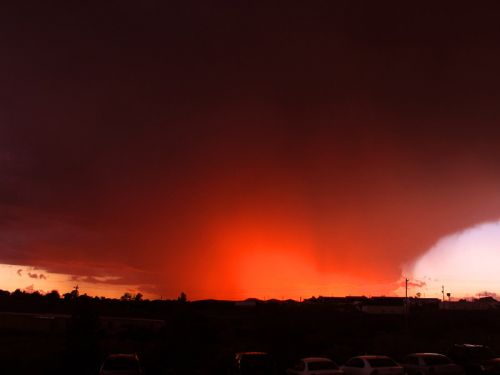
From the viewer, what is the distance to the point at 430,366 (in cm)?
2792

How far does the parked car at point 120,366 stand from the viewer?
24.1 m

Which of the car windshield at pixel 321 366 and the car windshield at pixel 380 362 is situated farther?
the car windshield at pixel 380 362

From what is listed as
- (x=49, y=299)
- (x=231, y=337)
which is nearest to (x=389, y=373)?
(x=231, y=337)

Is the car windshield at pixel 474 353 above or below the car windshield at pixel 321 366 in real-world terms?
above

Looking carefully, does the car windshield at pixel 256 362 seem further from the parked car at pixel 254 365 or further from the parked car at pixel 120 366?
the parked car at pixel 120 366

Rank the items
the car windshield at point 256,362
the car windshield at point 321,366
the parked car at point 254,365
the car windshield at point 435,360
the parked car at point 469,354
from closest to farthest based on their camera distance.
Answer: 1. the car windshield at point 321,366
2. the parked car at point 254,365
3. the car windshield at point 256,362
4. the car windshield at point 435,360
5. the parked car at point 469,354

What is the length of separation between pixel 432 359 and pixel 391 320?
255 ft

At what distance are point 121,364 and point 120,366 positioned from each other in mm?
161

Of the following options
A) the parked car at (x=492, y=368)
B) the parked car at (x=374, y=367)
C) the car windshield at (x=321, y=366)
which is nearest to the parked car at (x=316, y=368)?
the car windshield at (x=321, y=366)

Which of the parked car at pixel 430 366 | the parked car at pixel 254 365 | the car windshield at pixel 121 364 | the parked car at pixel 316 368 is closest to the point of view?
the car windshield at pixel 121 364

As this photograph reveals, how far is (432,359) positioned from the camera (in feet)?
93.4

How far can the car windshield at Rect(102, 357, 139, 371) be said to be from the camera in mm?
24375

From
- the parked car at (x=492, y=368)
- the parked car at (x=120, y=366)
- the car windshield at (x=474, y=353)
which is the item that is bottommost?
the parked car at (x=120, y=366)

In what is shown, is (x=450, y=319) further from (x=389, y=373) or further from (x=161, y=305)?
(x=389, y=373)
